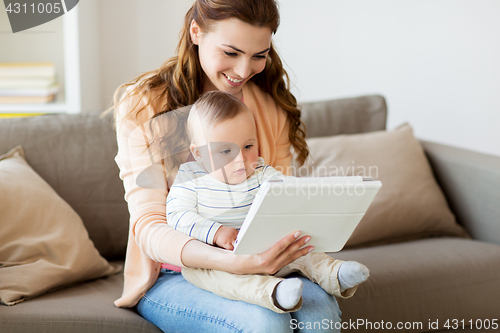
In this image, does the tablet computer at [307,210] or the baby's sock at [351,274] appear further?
the baby's sock at [351,274]

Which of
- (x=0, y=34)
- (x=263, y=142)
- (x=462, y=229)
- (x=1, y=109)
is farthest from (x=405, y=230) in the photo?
(x=0, y=34)

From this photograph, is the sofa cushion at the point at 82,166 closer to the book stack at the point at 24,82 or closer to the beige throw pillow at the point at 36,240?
the beige throw pillow at the point at 36,240

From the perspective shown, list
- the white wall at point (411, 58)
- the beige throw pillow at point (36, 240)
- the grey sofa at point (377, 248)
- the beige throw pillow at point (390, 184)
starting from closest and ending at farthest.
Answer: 1. the beige throw pillow at point (36, 240)
2. the grey sofa at point (377, 248)
3. the beige throw pillow at point (390, 184)
4. the white wall at point (411, 58)

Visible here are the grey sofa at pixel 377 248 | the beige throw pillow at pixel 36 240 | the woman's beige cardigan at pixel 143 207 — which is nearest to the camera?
the woman's beige cardigan at pixel 143 207

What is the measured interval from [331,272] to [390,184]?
0.79 metres

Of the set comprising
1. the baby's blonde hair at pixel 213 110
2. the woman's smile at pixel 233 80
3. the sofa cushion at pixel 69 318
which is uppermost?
the woman's smile at pixel 233 80

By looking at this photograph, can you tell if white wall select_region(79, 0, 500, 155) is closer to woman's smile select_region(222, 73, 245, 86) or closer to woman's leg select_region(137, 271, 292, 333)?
woman's smile select_region(222, 73, 245, 86)

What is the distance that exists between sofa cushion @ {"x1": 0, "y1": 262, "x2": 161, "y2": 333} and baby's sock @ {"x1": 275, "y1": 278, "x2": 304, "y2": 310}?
1.22ft

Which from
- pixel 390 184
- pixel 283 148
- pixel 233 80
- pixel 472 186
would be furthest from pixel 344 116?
pixel 233 80

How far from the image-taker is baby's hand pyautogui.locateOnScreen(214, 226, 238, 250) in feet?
3.22

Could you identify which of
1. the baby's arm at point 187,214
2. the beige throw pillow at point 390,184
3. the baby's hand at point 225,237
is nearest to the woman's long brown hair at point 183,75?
the baby's arm at point 187,214

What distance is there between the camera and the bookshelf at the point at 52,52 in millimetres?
1856

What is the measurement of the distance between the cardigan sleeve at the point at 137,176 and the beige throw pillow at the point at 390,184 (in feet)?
2.24

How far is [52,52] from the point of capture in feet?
6.86
